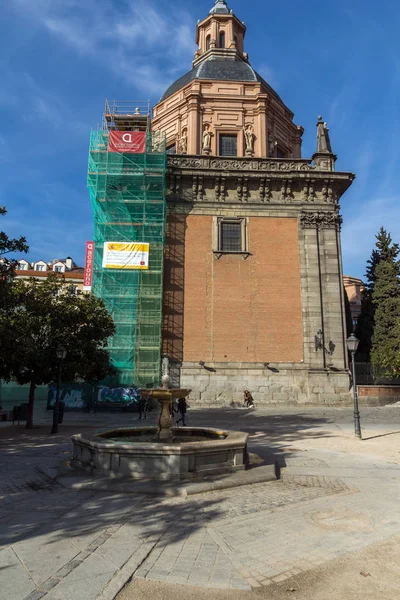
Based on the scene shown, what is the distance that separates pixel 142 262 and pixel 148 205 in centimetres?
390

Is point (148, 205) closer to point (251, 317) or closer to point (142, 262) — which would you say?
point (142, 262)

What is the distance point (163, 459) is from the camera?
7828 mm

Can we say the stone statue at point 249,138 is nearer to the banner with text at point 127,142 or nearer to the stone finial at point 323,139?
the stone finial at point 323,139

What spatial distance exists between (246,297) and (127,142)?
1239cm

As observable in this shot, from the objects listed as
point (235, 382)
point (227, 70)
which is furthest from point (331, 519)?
point (227, 70)

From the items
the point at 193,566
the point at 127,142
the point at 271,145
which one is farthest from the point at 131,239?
the point at 193,566

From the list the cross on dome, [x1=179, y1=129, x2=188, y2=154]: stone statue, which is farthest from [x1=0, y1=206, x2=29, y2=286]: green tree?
the cross on dome

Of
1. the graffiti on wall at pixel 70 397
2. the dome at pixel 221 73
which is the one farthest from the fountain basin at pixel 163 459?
the dome at pixel 221 73

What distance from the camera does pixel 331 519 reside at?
6.04 m

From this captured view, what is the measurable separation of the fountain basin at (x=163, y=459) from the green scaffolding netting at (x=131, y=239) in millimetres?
16254

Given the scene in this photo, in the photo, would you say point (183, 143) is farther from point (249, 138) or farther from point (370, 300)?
point (370, 300)

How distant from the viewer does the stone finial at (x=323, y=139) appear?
94.8 ft

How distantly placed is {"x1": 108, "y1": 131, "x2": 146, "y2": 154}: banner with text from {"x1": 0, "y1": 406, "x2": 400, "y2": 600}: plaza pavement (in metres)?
21.4

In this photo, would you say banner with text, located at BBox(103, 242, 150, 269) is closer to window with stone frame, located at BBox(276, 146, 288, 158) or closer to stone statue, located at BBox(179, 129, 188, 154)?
stone statue, located at BBox(179, 129, 188, 154)
